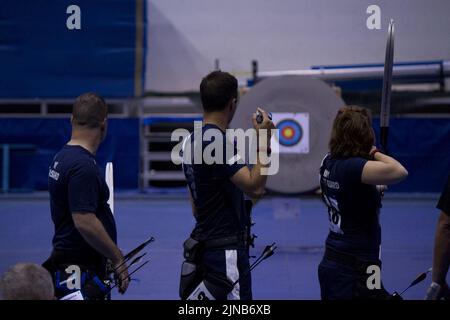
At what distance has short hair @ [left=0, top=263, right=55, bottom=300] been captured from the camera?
7.30ft

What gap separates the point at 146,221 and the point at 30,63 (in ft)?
7.59

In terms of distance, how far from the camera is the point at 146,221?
7.92 metres

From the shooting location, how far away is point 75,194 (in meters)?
2.81

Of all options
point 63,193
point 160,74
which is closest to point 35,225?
point 160,74

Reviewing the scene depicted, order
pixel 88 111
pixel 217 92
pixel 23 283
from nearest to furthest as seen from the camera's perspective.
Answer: pixel 23 283
pixel 217 92
pixel 88 111

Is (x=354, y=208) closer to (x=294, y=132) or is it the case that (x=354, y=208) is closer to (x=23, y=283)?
(x=23, y=283)

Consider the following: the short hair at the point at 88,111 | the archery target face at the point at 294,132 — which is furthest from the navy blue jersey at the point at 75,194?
the archery target face at the point at 294,132

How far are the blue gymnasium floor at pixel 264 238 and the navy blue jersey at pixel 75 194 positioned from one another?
1999mm

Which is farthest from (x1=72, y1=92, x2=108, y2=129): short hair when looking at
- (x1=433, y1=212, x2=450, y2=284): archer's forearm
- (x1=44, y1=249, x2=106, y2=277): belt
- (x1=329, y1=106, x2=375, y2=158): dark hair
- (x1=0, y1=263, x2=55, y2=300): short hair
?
(x1=433, y1=212, x2=450, y2=284): archer's forearm

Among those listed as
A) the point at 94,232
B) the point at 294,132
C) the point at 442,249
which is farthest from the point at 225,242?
the point at 294,132

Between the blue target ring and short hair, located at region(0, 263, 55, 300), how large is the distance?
374 centimetres

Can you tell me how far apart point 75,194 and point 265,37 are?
21.2ft

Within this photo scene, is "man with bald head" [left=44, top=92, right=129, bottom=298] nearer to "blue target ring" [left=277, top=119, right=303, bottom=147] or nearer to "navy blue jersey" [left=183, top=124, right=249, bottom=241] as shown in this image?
"navy blue jersey" [left=183, top=124, right=249, bottom=241]
